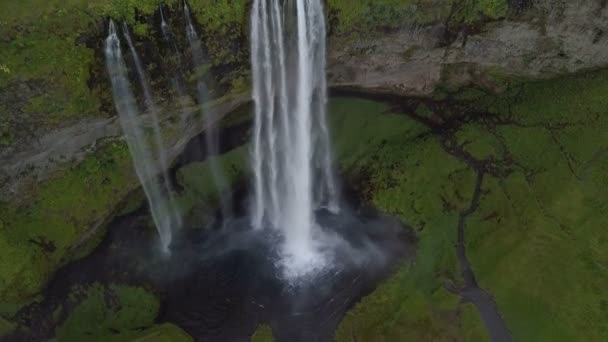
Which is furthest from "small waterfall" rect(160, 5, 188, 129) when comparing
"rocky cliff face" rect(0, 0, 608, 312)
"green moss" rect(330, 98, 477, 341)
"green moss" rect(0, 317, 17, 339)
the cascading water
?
"green moss" rect(0, 317, 17, 339)

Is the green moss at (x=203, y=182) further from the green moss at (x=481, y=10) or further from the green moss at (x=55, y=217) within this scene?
the green moss at (x=481, y=10)

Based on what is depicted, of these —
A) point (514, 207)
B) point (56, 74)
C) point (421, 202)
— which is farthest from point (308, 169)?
point (56, 74)

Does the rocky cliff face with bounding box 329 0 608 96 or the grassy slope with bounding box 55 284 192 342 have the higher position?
the rocky cliff face with bounding box 329 0 608 96

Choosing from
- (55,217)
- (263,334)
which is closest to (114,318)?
(55,217)

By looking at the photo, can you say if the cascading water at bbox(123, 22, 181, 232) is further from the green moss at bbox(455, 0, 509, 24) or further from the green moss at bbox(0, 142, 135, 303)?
the green moss at bbox(455, 0, 509, 24)

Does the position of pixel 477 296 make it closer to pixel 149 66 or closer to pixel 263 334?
pixel 263 334

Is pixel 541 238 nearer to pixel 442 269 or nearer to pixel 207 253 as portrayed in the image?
pixel 442 269
